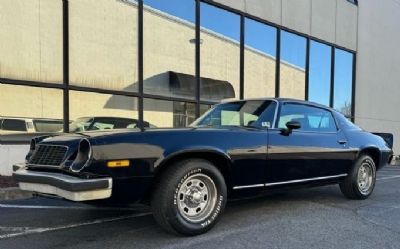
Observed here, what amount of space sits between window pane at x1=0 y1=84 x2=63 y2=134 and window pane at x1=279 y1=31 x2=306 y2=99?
336 inches

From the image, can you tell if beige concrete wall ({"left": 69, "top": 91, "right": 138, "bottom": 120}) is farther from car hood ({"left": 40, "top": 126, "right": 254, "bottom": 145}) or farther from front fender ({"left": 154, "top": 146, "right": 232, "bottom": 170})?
→ front fender ({"left": 154, "top": 146, "right": 232, "bottom": 170})

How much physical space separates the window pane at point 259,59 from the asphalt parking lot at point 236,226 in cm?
828

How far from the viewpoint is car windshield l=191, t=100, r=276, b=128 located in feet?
18.8

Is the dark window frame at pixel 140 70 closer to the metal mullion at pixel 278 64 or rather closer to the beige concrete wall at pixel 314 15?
the metal mullion at pixel 278 64

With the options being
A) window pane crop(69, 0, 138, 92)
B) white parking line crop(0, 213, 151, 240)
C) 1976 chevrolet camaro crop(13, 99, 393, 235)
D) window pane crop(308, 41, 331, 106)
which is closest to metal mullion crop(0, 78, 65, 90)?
window pane crop(69, 0, 138, 92)

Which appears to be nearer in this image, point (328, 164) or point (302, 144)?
point (302, 144)

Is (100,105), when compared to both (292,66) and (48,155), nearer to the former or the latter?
(48,155)

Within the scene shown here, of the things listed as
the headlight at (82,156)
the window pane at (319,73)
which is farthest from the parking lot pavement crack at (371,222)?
the window pane at (319,73)

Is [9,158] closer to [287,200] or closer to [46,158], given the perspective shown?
[46,158]

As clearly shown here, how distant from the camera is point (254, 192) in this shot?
5.34 meters

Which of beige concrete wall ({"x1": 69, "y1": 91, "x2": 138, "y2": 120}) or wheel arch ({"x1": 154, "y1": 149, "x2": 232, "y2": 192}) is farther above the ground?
beige concrete wall ({"x1": 69, "y1": 91, "x2": 138, "y2": 120})

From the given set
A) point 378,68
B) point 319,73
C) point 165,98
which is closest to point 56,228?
point 165,98

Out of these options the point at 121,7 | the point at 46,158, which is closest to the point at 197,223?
the point at 46,158

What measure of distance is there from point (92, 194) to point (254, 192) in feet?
6.57
